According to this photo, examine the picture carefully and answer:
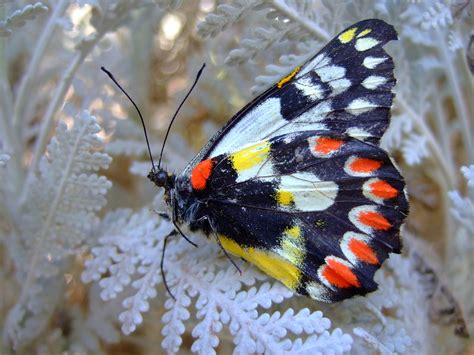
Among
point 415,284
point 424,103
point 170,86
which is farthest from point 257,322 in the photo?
point 170,86

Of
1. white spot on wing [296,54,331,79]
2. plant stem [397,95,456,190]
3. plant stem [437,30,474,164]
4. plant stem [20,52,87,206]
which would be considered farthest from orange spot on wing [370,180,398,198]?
plant stem [20,52,87,206]

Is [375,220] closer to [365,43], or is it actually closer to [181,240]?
[365,43]

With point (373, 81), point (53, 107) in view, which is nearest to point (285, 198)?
point (373, 81)

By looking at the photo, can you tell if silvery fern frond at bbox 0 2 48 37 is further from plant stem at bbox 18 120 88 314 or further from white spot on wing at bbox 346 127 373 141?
white spot on wing at bbox 346 127 373 141

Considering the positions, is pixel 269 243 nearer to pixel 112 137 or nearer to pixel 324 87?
pixel 324 87

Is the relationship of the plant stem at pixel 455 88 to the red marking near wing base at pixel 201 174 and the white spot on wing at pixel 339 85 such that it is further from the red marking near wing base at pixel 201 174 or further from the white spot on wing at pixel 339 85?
the red marking near wing base at pixel 201 174

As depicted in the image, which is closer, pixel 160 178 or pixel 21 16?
pixel 21 16

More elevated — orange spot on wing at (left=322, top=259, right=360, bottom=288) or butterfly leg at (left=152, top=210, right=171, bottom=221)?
butterfly leg at (left=152, top=210, right=171, bottom=221)
